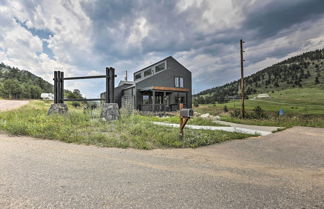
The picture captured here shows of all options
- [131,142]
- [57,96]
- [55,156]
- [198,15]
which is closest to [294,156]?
[131,142]

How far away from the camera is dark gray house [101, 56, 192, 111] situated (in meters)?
15.9

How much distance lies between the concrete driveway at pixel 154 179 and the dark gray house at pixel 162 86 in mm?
12281

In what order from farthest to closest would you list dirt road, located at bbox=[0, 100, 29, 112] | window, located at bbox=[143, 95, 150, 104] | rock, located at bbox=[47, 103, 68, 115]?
window, located at bbox=[143, 95, 150, 104], dirt road, located at bbox=[0, 100, 29, 112], rock, located at bbox=[47, 103, 68, 115]

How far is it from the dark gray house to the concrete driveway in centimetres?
1228

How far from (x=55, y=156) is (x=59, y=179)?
110 cm

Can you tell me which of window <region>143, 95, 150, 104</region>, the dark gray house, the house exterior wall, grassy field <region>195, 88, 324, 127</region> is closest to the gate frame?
the dark gray house

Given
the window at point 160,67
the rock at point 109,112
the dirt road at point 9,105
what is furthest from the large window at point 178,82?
the dirt road at point 9,105

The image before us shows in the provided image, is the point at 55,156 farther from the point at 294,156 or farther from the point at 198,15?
the point at 198,15

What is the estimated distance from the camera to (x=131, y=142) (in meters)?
3.76

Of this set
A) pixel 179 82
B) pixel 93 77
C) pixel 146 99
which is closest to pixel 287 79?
pixel 179 82

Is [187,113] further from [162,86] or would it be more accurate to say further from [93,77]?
[162,86]

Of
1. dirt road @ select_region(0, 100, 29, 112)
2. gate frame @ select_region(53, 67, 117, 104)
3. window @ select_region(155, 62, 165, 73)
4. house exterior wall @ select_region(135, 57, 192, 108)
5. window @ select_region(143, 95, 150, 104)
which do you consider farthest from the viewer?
window @ select_region(155, 62, 165, 73)

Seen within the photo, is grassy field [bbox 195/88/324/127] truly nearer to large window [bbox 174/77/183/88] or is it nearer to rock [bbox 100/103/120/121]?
large window [bbox 174/77/183/88]

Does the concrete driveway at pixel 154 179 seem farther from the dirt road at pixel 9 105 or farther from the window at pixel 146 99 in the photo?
the window at pixel 146 99
